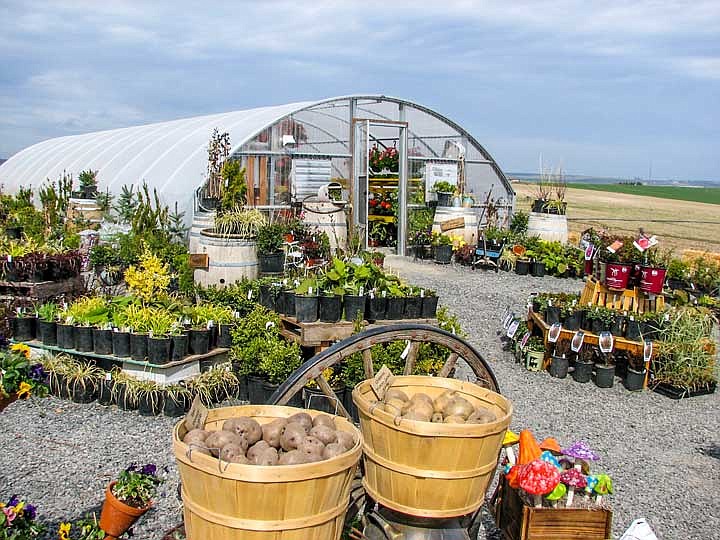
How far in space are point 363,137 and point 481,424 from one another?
36.6 ft

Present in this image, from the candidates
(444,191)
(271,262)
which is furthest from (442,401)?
(444,191)

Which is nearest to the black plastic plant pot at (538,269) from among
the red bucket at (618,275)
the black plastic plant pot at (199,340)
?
the red bucket at (618,275)

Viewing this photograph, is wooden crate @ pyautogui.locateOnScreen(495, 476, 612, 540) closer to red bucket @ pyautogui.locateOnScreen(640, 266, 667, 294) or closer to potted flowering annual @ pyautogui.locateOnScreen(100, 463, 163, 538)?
potted flowering annual @ pyautogui.locateOnScreen(100, 463, 163, 538)

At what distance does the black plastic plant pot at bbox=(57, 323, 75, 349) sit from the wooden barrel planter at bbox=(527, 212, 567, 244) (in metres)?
9.33

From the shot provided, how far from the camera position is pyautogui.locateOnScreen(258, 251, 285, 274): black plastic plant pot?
7953 mm

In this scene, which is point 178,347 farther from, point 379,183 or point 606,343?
point 379,183

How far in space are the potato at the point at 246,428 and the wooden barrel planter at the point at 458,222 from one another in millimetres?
11054

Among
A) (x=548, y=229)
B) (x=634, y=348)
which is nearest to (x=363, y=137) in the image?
(x=548, y=229)

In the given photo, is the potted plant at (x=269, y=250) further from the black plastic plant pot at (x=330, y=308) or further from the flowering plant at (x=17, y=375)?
the flowering plant at (x=17, y=375)

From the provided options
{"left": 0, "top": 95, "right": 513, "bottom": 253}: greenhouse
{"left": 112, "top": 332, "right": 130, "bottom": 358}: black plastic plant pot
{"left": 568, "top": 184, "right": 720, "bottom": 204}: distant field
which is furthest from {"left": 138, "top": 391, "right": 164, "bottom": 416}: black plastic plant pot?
{"left": 568, "top": 184, "right": 720, "bottom": 204}: distant field

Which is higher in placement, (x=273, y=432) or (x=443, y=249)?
(x=273, y=432)

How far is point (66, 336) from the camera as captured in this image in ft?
19.3

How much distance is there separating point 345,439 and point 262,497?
1.30 ft

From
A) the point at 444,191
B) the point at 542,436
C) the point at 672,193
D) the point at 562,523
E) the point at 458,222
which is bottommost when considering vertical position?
the point at 542,436
